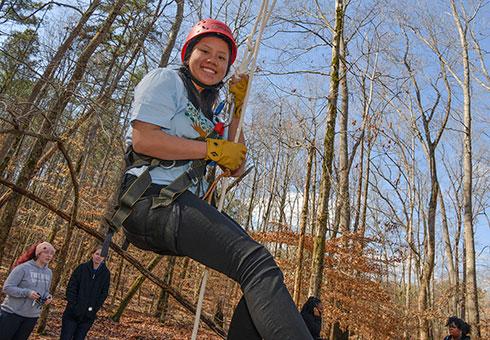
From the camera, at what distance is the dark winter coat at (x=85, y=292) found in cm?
528

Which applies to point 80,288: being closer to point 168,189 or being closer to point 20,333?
point 20,333

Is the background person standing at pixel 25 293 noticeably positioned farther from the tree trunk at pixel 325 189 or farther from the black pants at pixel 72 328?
the tree trunk at pixel 325 189

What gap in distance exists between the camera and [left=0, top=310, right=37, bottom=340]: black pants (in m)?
4.30

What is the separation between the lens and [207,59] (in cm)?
184

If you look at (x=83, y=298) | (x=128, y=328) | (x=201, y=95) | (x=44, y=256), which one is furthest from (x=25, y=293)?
(x=128, y=328)

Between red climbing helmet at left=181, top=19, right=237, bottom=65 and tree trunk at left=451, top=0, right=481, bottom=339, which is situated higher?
tree trunk at left=451, top=0, right=481, bottom=339

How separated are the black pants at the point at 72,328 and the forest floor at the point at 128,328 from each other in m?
2.62

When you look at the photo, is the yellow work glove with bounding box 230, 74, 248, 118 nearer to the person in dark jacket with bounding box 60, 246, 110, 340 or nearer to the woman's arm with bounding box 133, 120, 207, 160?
the woman's arm with bounding box 133, 120, 207, 160

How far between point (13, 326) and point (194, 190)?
402 centimetres

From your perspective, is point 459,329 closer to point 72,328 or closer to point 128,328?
point 72,328

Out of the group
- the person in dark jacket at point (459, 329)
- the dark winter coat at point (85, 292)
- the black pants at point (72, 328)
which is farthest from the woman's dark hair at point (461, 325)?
the black pants at point (72, 328)

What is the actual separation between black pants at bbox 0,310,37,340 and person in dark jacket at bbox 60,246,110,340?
28.8 inches

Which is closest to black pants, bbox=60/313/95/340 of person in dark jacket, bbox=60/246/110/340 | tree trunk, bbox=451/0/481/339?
person in dark jacket, bbox=60/246/110/340

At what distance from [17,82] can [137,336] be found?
45.2ft
